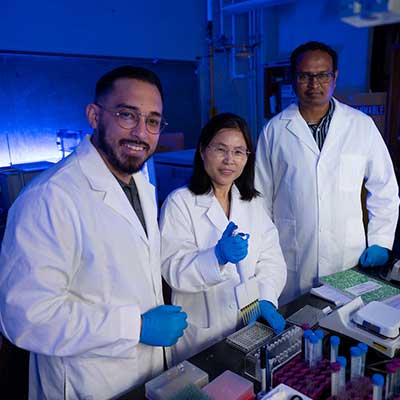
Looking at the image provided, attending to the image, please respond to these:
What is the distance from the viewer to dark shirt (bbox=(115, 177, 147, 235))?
1.16 m

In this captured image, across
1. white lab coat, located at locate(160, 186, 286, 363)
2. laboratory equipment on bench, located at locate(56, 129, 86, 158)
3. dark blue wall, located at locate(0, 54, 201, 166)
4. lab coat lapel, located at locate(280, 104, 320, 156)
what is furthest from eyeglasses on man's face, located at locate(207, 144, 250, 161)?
dark blue wall, located at locate(0, 54, 201, 166)

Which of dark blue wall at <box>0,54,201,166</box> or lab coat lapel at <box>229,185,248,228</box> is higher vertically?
dark blue wall at <box>0,54,201,166</box>

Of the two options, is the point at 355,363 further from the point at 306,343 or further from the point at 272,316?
the point at 272,316

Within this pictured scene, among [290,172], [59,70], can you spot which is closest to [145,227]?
[290,172]

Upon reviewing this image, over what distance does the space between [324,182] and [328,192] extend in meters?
0.05

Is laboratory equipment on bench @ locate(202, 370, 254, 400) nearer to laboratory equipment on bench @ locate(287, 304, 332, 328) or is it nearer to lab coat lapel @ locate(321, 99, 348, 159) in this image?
laboratory equipment on bench @ locate(287, 304, 332, 328)

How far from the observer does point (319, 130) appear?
1.77m

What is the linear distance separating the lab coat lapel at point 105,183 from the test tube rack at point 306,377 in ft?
1.62

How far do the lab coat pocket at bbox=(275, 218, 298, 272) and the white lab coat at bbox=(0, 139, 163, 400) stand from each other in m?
0.86

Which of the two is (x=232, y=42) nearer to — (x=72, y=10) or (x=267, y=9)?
(x=267, y=9)

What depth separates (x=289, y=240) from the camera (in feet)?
5.95

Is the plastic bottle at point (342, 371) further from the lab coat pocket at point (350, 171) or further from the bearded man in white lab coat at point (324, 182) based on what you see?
the lab coat pocket at point (350, 171)

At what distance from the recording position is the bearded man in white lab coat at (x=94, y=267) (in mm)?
871

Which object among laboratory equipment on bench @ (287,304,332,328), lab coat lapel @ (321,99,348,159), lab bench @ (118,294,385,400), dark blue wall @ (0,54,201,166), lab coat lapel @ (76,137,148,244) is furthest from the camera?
dark blue wall @ (0,54,201,166)
